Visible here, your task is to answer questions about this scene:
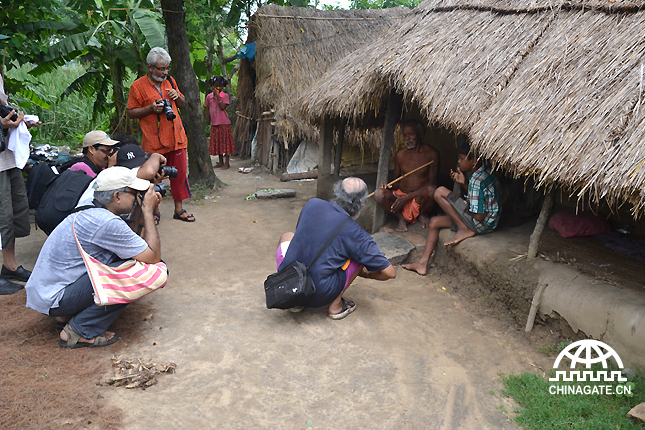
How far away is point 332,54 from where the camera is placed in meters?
9.46

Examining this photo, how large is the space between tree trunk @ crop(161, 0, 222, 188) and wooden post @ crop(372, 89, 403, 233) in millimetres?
3322

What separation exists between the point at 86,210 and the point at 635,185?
131 inches

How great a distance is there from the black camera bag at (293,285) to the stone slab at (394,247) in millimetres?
1688

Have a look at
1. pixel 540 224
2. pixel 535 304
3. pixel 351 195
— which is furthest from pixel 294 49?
pixel 535 304

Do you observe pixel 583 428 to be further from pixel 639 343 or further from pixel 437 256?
pixel 437 256

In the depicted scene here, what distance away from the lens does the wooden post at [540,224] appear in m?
3.63

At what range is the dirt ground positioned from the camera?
257cm

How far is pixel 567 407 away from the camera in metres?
2.67

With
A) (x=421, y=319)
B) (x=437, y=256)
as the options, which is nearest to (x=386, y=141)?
(x=437, y=256)

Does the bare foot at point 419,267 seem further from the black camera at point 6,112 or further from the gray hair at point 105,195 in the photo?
the black camera at point 6,112

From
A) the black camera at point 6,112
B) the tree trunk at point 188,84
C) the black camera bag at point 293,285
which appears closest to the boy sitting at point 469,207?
the black camera bag at point 293,285

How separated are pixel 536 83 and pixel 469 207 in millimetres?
1276

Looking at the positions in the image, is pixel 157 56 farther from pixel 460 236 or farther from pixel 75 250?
pixel 460 236

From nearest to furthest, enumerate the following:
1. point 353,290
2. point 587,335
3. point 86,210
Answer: point 86,210 → point 587,335 → point 353,290
